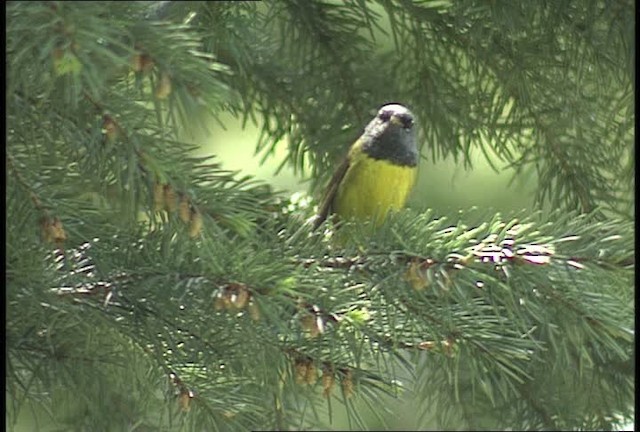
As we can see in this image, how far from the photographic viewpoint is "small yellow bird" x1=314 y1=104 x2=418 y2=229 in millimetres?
1447

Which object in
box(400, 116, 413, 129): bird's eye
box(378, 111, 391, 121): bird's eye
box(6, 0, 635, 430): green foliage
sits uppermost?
box(378, 111, 391, 121): bird's eye

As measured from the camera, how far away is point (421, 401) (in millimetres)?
1476

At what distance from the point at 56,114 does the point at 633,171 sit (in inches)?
27.5

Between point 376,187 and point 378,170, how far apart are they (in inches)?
1.1

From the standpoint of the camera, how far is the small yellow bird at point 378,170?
145cm

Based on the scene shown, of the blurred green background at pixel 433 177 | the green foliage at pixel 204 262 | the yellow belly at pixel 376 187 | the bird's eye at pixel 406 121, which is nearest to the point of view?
the green foliage at pixel 204 262

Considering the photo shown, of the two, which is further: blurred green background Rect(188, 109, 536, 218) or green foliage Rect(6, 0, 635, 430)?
blurred green background Rect(188, 109, 536, 218)

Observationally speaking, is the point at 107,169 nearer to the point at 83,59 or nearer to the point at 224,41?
the point at 83,59

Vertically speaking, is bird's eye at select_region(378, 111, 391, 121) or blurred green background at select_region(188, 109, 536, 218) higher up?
bird's eye at select_region(378, 111, 391, 121)

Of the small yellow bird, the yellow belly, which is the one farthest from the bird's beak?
the yellow belly

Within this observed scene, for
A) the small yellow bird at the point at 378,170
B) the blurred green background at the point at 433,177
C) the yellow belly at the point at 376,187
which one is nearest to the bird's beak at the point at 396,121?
the small yellow bird at the point at 378,170

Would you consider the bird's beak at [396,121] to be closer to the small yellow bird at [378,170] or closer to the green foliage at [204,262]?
the small yellow bird at [378,170]

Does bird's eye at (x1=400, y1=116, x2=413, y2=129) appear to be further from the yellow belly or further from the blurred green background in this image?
the blurred green background

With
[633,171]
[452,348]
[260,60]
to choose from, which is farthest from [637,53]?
[260,60]
